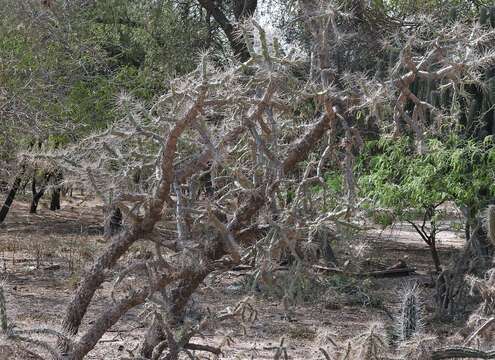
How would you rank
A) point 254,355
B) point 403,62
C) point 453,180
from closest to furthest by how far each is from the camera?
point 403,62 < point 254,355 < point 453,180

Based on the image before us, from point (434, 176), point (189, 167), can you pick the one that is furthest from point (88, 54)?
point (189, 167)

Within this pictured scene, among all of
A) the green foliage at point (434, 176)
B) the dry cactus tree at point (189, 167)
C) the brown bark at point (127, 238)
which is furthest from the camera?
the green foliage at point (434, 176)

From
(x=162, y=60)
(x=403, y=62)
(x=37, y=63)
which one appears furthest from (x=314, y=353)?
(x=162, y=60)

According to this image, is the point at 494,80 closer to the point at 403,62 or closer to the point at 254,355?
the point at 254,355

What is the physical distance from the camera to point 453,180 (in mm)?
9203

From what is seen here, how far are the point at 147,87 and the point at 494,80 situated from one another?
7.43 metres

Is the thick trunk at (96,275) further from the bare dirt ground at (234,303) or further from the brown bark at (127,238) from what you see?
the bare dirt ground at (234,303)

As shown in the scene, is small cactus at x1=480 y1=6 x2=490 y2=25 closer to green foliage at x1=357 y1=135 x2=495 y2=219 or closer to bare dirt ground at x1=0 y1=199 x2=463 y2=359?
green foliage at x1=357 y1=135 x2=495 y2=219

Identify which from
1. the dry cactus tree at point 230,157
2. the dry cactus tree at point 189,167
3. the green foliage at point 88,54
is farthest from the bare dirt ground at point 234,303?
the green foliage at point 88,54

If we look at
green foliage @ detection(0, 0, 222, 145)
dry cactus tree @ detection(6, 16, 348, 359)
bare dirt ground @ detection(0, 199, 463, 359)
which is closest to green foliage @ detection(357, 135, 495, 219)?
bare dirt ground @ detection(0, 199, 463, 359)

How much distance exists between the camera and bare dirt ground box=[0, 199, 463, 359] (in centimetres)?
763

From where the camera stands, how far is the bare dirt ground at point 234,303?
7633 mm

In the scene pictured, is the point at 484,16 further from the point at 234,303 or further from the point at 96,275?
the point at 96,275

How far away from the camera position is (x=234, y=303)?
10.3m
